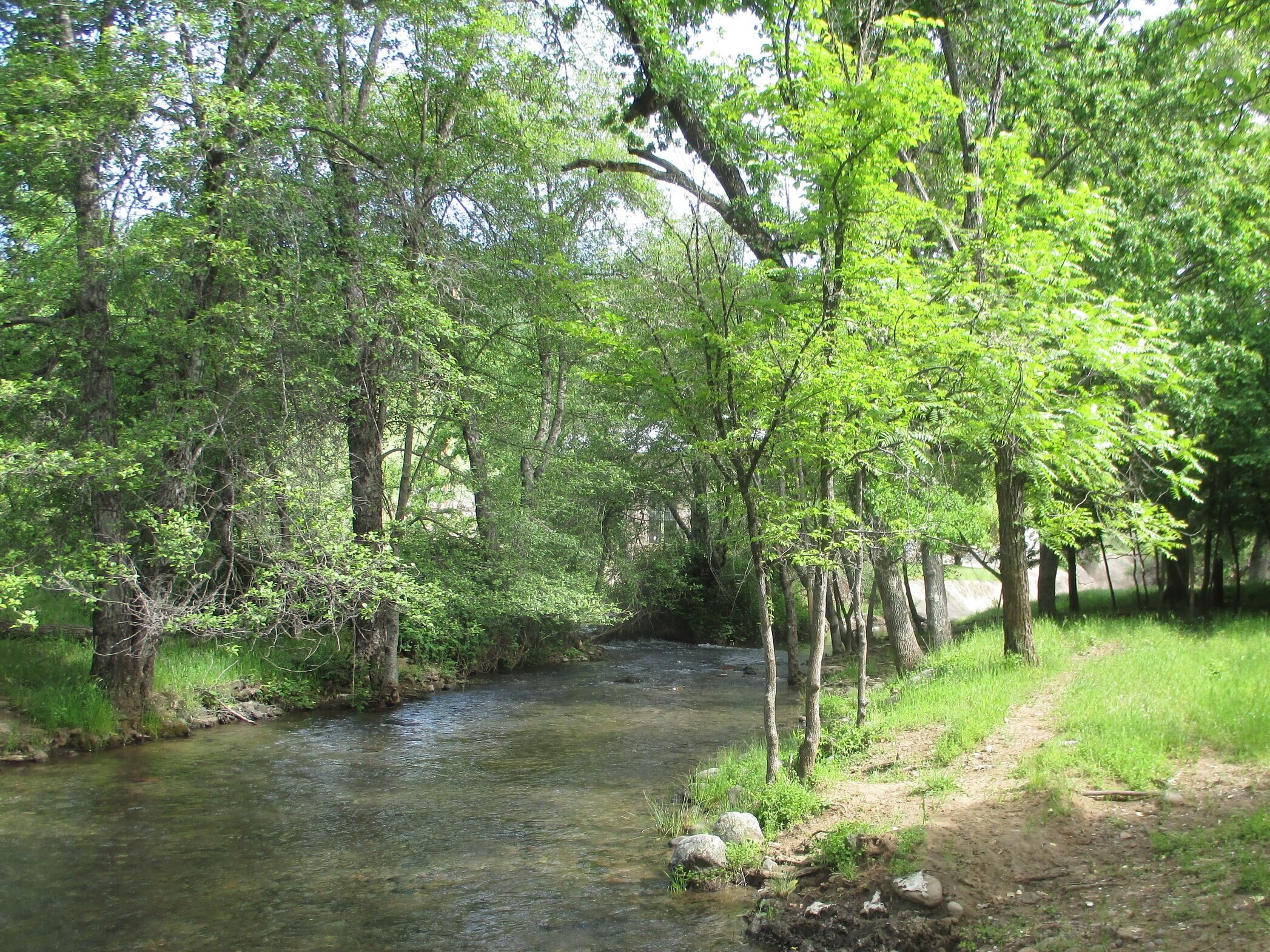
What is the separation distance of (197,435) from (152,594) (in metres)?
2.31

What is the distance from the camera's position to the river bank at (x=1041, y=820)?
498 cm

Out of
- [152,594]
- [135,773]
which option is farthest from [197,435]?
[135,773]

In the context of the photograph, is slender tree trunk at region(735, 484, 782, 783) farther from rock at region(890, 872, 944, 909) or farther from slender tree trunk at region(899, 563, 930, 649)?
slender tree trunk at region(899, 563, 930, 649)

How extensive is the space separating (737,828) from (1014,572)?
655 centimetres

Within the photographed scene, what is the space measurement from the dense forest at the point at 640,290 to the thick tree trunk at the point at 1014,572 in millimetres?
64

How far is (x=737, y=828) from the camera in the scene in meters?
7.34

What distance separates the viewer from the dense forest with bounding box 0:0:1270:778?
7.47 metres

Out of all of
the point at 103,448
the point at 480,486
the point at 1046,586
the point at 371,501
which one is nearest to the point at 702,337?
the point at 103,448

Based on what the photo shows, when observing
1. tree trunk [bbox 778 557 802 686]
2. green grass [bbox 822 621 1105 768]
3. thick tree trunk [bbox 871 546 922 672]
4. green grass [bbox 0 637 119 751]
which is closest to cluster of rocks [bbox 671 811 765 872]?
green grass [bbox 822 621 1105 768]

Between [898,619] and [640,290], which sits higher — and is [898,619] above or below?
below

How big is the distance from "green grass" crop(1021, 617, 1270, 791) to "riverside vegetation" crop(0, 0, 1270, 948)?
2.2 inches

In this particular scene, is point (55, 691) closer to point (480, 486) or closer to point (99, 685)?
point (99, 685)

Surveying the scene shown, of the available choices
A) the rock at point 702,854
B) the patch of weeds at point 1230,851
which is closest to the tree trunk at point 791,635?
the rock at point 702,854

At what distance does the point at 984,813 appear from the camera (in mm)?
6539
